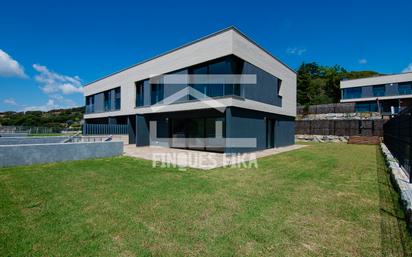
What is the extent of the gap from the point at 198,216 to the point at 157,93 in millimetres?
11984

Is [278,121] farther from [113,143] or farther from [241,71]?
[113,143]

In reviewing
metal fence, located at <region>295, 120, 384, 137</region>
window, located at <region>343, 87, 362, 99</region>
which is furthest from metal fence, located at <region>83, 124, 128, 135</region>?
window, located at <region>343, 87, 362, 99</region>

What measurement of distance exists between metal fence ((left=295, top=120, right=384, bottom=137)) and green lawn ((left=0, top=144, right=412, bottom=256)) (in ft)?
56.6

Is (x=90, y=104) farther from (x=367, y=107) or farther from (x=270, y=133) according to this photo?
(x=367, y=107)

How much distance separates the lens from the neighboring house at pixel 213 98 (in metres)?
9.92

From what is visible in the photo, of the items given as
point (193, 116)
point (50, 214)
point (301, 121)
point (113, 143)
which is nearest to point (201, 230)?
point (50, 214)

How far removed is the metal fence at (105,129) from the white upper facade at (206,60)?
61.2 inches

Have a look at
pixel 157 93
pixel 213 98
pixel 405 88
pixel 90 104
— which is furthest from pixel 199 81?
pixel 405 88

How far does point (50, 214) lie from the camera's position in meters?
3.19

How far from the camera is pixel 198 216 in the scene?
3182 millimetres

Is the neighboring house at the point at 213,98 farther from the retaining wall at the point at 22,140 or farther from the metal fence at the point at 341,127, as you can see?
the metal fence at the point at 341,127

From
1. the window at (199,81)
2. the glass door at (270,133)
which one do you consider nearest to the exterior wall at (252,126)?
the glass door at (270,133)

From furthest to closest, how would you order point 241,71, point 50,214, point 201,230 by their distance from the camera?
point 241,71 → point 50,214 → point 201,230

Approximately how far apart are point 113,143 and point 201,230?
7.93 metres
